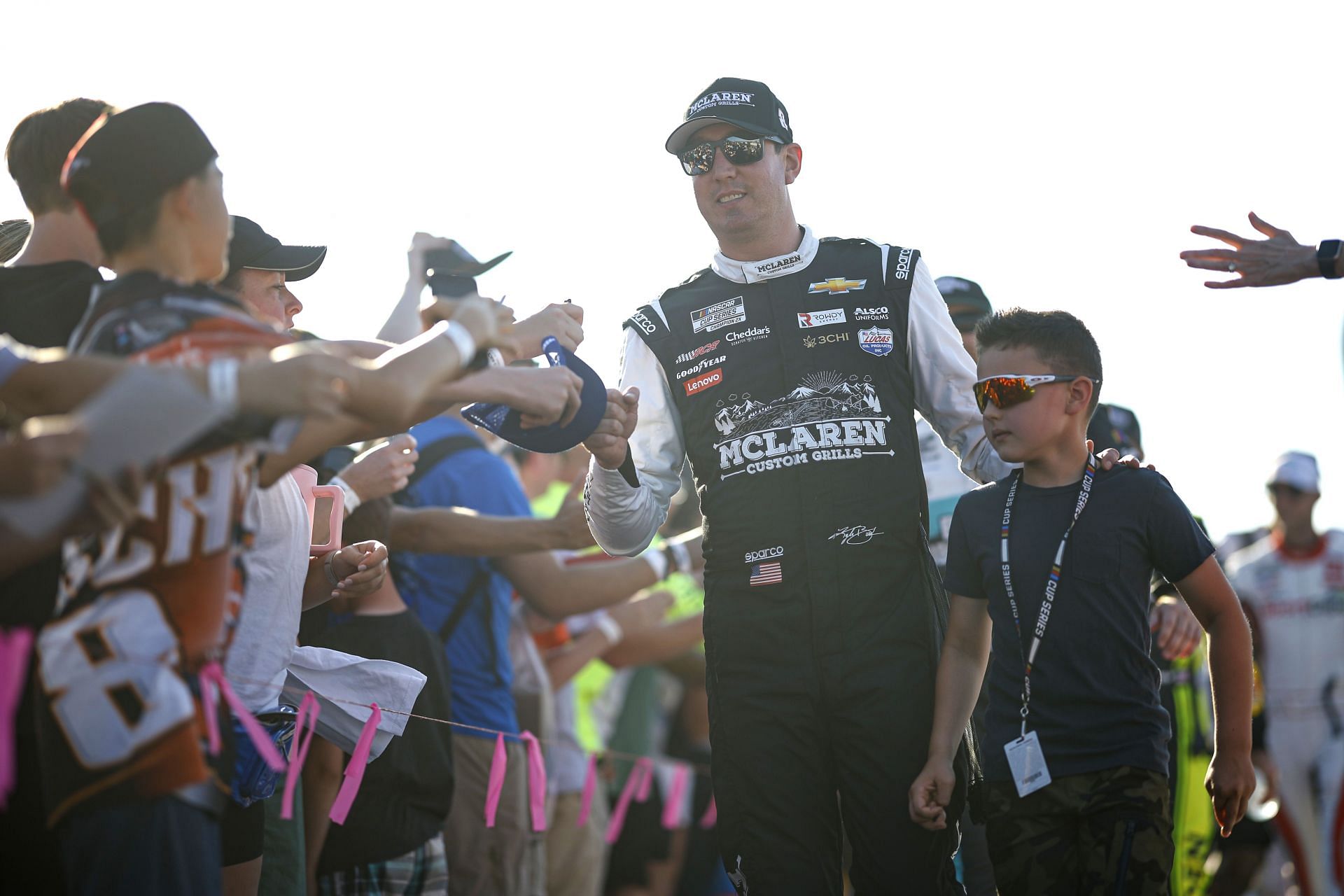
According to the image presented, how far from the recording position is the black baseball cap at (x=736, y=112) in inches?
175

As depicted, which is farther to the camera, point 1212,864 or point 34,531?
point 1212,864

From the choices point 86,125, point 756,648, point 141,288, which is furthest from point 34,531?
point 756,648

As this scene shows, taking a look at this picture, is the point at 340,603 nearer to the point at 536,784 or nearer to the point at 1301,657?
the point at 536,784

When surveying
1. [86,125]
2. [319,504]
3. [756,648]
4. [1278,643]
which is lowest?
[1278,643]

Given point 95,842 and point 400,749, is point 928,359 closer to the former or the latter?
point 400,749

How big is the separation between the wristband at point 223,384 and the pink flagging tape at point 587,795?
4.92 metres

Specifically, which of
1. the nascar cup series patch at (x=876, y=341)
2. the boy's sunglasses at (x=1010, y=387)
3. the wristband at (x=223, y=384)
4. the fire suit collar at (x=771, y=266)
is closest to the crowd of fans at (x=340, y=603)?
the wristband at (x=223, y=384)

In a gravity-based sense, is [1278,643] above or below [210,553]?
below

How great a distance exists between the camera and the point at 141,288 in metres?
2.35

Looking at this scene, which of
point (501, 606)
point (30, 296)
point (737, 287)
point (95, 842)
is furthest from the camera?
point (501, 606)

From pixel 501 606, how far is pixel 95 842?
11.3 feet

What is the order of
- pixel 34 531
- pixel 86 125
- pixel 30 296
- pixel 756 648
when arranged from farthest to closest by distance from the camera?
pixel 756 648, pixel 86 125, pixel 30 296, pixel 34 531

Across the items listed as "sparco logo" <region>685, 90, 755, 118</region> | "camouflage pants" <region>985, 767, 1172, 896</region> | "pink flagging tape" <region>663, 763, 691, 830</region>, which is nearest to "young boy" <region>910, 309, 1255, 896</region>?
"camouflage pants" <region>985, 767, 1172, 896</region>

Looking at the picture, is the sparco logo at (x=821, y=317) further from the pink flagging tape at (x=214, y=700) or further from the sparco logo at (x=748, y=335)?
the pink flagging tape at (x=214, y=700)
